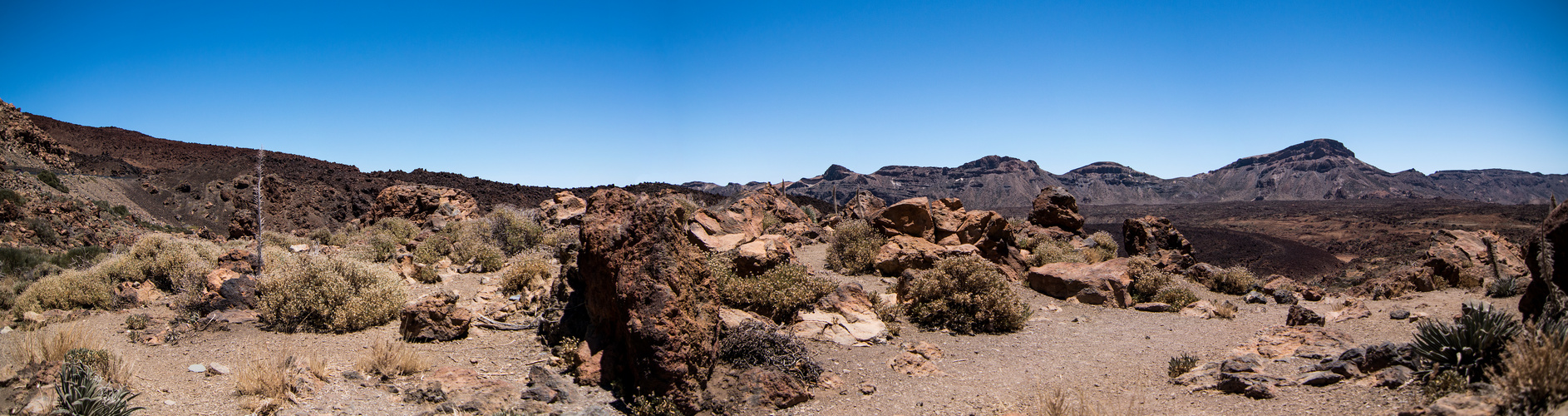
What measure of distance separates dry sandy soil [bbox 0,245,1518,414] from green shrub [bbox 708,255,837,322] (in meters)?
0.91

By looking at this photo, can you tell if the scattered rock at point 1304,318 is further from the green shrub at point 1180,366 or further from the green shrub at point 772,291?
the green shrub at point 772,291

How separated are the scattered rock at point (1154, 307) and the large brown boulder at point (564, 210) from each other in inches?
527

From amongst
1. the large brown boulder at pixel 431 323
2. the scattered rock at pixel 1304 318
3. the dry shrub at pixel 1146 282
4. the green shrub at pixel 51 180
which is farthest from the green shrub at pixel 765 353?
the green shrub at pixel 51 180

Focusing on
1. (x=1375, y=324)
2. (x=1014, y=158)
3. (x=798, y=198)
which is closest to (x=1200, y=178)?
(x=1014, y=158)

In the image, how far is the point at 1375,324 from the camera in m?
8.52

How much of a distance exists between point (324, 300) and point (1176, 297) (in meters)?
12.8

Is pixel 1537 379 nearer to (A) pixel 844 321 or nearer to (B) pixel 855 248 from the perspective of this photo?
(A) pixel 844 321

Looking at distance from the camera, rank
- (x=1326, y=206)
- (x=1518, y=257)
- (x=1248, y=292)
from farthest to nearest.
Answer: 1. (x=1326, y=206)
2. (x=1518, y=257)
3. (x=1248, y=292)

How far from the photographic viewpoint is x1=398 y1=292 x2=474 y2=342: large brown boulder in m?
7.36

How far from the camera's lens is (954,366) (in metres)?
6.96

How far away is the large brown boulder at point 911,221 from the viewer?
14.5 metres

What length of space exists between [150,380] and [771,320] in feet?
19.7

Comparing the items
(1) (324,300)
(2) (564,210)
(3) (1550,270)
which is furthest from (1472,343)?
(2) (564,210)

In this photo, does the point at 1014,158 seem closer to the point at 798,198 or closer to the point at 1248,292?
the point at 798,198
